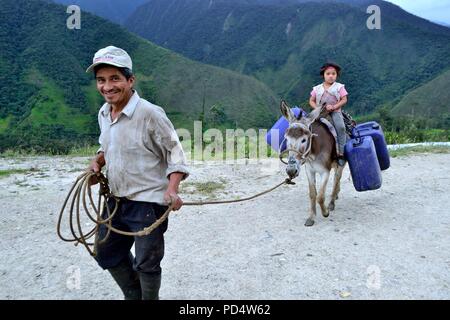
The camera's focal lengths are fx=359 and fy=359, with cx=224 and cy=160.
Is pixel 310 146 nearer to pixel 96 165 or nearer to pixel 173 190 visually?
pixel 173 190

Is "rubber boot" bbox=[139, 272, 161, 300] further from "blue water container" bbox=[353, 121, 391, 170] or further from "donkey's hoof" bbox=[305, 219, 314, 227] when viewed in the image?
"blue water container" bbox=[353, 121, 391, 170]

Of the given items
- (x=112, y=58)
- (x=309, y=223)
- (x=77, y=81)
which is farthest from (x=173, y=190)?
(x=77, y=81)

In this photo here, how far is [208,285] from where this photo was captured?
11.3 feet

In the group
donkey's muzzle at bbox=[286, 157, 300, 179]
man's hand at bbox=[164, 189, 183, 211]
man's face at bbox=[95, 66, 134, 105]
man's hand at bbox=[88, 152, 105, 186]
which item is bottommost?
man's hand at bbox=[164, 189, 183, 211]

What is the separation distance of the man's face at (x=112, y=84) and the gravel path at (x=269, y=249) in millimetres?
1923

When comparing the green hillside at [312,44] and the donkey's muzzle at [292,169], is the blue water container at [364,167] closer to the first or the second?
the donkey's muzzle at [292,169]

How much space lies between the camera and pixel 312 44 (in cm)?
11988

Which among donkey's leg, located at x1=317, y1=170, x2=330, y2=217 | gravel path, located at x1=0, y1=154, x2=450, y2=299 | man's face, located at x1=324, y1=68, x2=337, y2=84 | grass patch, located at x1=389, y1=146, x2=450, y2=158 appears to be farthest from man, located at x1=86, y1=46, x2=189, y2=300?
grass patch, located at x1=389, y1=146, x2=450, y2=158

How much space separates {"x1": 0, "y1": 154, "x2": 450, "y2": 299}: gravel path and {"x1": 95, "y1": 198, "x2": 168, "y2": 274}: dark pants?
3.01ft

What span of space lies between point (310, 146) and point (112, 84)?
281 cm

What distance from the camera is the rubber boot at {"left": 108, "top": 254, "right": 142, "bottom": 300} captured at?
2592 mm

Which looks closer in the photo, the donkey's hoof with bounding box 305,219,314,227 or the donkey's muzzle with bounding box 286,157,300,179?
the donkey's muzzle with bounding box 286,157,300,179
